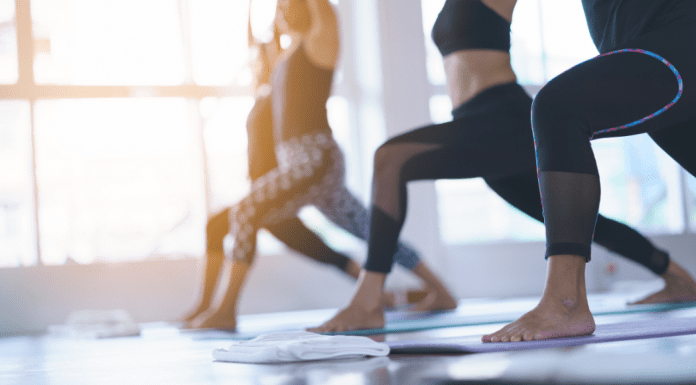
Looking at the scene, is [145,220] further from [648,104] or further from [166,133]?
[648,104]

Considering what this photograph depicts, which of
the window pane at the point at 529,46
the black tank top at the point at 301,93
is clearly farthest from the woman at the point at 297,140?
the window pane at the point at 529,46

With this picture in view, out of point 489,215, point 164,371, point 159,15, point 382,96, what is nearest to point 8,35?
point 159,15

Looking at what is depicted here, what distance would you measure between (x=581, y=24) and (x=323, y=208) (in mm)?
3395

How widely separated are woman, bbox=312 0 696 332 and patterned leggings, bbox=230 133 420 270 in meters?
0.79

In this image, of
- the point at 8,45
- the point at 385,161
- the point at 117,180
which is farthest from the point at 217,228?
the point at 8,45

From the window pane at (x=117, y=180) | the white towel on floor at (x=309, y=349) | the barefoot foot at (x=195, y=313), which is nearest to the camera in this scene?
the white towel on floor at (x=309, y=349)

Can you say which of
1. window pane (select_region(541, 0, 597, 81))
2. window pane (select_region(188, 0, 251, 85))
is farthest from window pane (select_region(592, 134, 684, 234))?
window pane (select_region(188, 0, 251, 85))

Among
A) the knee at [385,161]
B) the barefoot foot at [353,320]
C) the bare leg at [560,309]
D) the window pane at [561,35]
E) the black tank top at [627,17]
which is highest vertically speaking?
the window pane at [561,35]

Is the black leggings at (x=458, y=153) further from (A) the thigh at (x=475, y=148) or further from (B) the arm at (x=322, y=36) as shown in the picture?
(B) the arm at (x=322, y=36)

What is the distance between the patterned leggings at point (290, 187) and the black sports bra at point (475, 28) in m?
0.94

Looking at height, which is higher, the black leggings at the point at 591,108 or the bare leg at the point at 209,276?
the black leggings at the point at 591,108

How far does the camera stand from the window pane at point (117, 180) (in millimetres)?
4188

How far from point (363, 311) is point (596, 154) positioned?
12.9 feet

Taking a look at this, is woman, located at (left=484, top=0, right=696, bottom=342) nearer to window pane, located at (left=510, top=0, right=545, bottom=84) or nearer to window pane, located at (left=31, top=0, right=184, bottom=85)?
window pane, located at (left=31, top=0, right=184, bottom=85)
